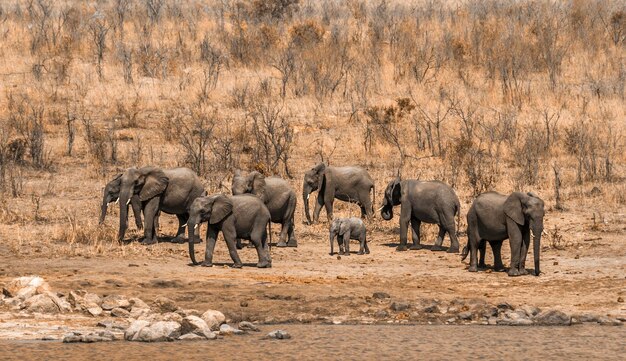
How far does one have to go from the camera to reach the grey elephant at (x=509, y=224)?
695 inches

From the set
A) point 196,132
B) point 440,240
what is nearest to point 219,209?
point 440,240

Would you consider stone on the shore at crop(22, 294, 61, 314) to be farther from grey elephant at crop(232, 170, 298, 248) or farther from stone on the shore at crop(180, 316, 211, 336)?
grey elephant at crop(232, 170, 298, 248)

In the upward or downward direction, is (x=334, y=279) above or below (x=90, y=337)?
above

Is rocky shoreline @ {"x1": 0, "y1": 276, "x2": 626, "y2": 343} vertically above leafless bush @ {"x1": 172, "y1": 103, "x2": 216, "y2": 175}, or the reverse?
leafless bush @ {"x1": 172, "y1": 103, "x2": 216, "y2": 175}

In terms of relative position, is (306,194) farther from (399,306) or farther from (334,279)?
(399,306)

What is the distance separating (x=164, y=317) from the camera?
14.1 m

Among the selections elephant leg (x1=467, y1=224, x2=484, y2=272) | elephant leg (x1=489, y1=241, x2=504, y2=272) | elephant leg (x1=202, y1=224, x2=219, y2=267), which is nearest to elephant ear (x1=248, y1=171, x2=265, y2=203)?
elephant leg (x1=202, y1=224, x2=219, y2=267)

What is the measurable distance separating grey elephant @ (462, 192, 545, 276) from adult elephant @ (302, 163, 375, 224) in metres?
5.58

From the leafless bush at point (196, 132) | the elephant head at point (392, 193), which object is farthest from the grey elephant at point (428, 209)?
the leafless bush at point (196, 132)

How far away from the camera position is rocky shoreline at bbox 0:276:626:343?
44.8 ft

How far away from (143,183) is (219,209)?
2985 millimetres

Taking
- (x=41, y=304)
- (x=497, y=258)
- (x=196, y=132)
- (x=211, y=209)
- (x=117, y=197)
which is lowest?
(x=41, y=304)

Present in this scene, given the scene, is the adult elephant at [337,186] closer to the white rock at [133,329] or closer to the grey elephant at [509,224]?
the grey elephant at [509,224]

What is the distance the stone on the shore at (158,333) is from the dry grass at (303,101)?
229 inches
